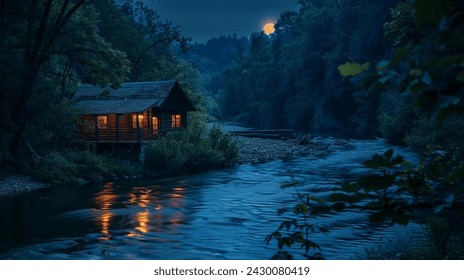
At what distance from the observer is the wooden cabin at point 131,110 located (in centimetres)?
3378

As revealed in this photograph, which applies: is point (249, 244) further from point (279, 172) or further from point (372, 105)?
point (372, 105)

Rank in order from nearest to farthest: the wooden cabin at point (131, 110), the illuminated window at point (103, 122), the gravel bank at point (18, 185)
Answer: the gravel bank at point (18, 185), the wooden cabin at point (131, 110), the illuminated window at point (103, 122)

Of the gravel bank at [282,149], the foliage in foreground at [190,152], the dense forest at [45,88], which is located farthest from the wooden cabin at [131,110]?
the gravel bank at [282,149]

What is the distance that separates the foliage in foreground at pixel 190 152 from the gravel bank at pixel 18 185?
762 cm

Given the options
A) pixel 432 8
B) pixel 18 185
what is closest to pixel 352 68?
pixel 432 8

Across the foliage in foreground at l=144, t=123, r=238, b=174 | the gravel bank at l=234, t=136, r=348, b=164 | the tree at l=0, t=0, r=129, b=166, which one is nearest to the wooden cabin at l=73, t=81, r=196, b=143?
the foliage in foreground at l=144, t=123, r=238, b=174

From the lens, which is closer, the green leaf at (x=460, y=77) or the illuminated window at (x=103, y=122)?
the green leaf at (x=460, y=77)

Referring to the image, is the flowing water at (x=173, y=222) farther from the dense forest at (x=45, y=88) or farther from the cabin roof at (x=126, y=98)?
the cabin roof at (x=126, y=98)

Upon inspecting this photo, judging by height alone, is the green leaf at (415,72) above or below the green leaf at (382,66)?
below

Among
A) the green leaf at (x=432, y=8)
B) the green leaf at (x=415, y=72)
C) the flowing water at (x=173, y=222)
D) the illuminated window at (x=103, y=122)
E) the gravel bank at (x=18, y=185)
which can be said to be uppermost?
Answer: the green leaf at (x=432, y=8)

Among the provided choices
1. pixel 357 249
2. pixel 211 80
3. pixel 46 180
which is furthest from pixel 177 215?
pixel 211 80

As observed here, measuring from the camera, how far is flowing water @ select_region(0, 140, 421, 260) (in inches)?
470

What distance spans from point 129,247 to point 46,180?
1414 cm

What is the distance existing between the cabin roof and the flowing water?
29.5 ft
